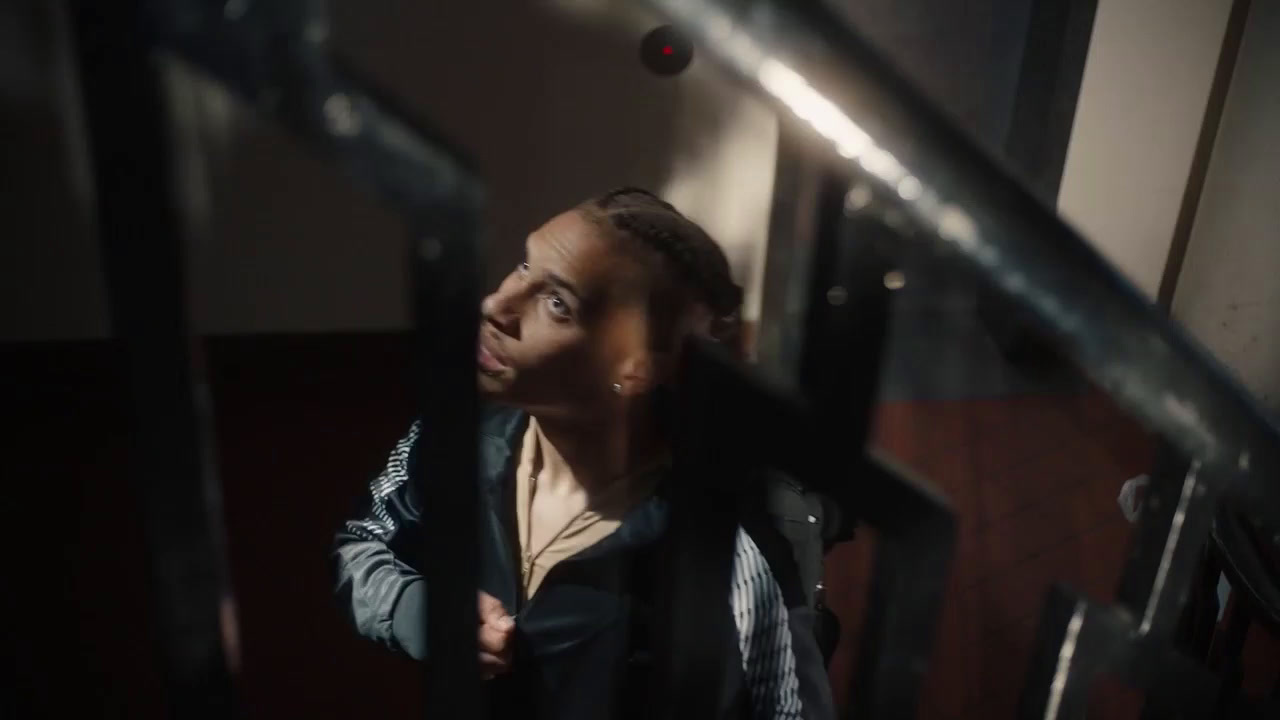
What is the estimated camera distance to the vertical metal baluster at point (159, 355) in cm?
28

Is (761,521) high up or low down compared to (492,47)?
down

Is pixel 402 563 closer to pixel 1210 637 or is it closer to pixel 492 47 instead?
pixel 492 47

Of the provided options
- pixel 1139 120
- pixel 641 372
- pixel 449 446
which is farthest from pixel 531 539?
pixel 1139 120

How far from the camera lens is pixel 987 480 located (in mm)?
1924

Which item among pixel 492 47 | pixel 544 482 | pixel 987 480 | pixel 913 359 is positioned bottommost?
pixel 987 480

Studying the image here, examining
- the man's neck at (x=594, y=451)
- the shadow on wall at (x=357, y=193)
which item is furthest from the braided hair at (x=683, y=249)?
the shadow on wall at (x=357, y=193)

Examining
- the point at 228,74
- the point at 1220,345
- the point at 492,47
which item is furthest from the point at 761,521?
the point at 1220,345

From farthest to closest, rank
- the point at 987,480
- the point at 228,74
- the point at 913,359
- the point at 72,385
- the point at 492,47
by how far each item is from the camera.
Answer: the point at 913,359 < the point at 987,480 < the point at 492,47 < the point at 72,385 < the point at 228,74

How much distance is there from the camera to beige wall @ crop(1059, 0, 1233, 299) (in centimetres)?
202

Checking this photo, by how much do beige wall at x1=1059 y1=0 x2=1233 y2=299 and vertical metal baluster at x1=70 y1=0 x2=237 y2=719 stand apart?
2117mm

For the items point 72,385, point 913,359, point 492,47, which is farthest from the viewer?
point 913,359

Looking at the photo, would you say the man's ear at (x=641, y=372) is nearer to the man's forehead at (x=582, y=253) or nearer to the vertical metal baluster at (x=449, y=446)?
the man's forehead at (x=582, y=253)

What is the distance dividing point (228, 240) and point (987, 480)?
162cm

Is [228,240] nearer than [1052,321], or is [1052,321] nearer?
[1052,321]
